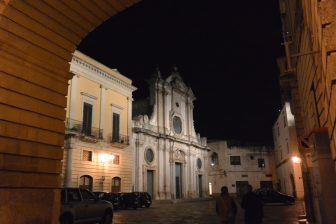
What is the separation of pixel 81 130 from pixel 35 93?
63.2 ft

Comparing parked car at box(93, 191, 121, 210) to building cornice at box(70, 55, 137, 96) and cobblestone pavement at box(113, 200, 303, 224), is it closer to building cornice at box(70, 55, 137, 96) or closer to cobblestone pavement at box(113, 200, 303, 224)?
cobblestone pavement at box(113, 200, 303, 224)

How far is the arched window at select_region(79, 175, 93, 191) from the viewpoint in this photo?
26.1 metres

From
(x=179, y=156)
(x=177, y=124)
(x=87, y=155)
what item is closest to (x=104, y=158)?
(x=87, y=155)

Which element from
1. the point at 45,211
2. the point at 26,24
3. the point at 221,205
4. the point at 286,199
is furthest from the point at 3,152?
the point at 286,199

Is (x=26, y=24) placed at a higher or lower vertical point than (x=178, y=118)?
lower

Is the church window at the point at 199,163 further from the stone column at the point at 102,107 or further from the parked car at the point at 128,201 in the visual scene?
the parked car at the point at 128,201

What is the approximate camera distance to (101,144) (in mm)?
28453

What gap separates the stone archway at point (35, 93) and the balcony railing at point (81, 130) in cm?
1755

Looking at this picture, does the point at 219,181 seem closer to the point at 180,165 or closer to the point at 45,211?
the point at 180,165

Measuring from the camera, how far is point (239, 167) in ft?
166

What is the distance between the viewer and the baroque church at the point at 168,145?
35906 millimetres

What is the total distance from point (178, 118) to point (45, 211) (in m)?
36.9

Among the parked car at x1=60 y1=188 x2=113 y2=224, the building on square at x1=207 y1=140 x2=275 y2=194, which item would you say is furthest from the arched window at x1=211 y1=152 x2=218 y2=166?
the parked car at x1=60 y1=188 x2=113 y2=224

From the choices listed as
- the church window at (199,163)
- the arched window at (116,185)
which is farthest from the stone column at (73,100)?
the church window at (199,163)
